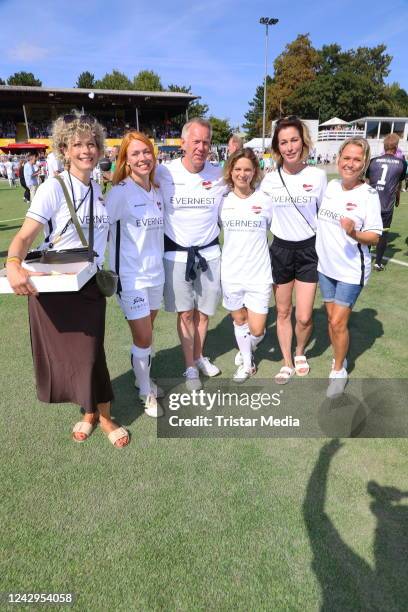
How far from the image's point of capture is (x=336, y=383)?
3.33 m

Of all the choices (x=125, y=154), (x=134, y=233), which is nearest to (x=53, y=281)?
(x=134, y=233)

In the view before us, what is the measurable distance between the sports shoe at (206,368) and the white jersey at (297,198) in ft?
4.38

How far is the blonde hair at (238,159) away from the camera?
119 inches

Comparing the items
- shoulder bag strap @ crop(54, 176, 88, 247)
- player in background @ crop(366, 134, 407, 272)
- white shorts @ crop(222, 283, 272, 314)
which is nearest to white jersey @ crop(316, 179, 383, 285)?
white shorts @ crop(222, 283, 272, 314)

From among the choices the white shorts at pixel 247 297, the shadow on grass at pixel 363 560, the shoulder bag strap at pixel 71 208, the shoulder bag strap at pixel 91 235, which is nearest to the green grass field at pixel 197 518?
the shadow on grass at pixel 363 560

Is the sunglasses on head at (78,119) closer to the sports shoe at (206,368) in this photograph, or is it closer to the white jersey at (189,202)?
the white jersey at (189,202)

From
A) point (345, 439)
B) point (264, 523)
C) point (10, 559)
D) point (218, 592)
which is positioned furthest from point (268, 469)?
point (10, 559)

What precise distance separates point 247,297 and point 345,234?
903 millimetres

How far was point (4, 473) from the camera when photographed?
99.8 inches

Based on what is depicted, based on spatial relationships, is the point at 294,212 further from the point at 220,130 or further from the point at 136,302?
the point at 220,130

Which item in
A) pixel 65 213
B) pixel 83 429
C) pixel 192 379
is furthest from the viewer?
pixel 192 379

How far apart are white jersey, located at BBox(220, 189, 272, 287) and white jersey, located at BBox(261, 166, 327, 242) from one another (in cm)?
9

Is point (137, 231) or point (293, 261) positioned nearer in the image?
point (137, 231)

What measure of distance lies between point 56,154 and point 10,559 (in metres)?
2.19
